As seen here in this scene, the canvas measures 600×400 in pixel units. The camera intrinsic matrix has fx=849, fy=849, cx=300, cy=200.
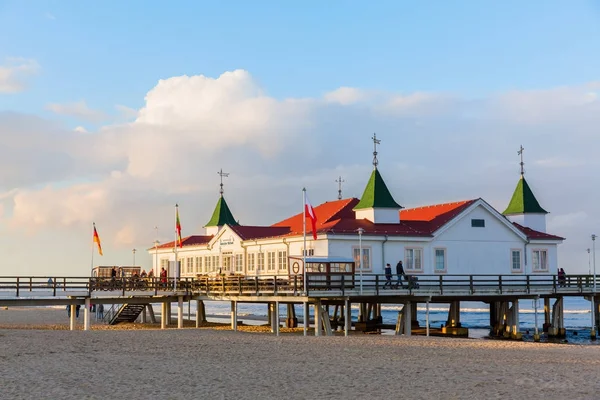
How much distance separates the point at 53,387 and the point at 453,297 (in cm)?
2665

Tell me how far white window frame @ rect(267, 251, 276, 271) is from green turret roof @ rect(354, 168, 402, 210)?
4.98 metres

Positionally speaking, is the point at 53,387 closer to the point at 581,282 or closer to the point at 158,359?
the point at 158,359

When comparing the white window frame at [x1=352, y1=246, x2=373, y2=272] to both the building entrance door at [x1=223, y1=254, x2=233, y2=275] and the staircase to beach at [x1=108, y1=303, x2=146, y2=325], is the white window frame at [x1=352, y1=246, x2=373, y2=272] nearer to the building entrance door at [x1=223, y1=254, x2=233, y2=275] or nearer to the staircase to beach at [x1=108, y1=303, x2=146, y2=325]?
the building entrance door at [x1=223, y1=254, x2=233, y2=275]

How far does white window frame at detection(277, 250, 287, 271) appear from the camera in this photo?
1701 inches

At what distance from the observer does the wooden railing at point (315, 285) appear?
36.0 metres

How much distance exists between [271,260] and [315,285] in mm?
9197

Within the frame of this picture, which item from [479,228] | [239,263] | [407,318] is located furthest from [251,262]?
[479,228]

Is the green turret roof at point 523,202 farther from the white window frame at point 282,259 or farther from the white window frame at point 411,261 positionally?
the white window frame at point 282,259

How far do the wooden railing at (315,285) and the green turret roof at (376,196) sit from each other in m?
4.17

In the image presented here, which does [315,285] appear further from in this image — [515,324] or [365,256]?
[515,324]

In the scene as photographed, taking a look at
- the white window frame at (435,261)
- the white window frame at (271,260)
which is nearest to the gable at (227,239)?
the white window frame at (271,260)

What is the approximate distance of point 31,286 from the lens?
40.8 metres

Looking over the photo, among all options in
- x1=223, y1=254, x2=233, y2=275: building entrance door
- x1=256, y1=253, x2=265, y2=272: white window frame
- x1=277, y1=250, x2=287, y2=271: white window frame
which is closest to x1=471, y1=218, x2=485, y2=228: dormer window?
x1=277, y1=250, x2=287, y2=271: white window frame

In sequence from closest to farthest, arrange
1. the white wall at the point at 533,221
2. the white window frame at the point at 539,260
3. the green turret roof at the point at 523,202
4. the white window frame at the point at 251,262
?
the white window frame at the point at 539,260
the white window frame at the point at 251,262
the white wall at the point at 533,221
the green turret roof at the point at 523,202
